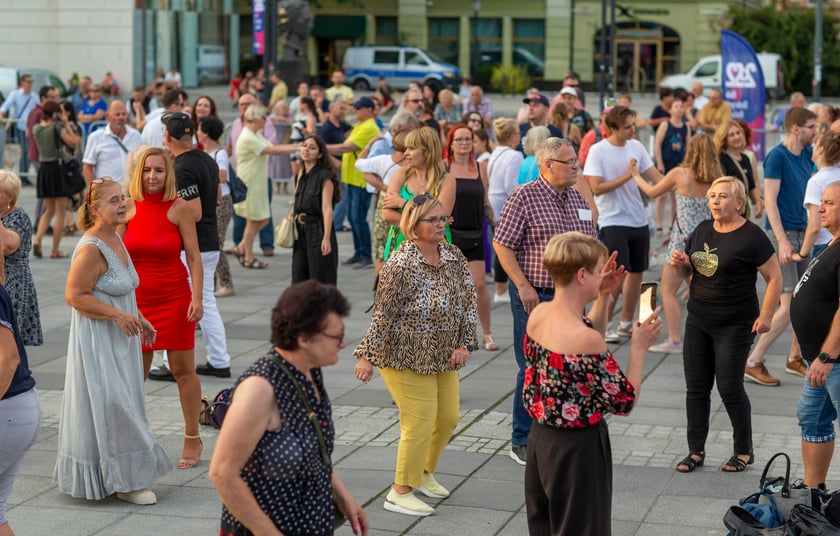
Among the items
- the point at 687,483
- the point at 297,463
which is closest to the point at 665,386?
the point at 687,483

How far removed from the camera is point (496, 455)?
755 cm

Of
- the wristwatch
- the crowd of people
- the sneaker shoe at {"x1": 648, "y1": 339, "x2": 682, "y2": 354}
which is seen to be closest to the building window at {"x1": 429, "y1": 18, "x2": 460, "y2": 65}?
the crowd of people

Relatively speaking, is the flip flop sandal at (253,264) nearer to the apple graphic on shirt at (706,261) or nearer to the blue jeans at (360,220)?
the blue jeans at (360,220)

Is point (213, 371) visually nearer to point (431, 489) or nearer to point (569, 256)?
point (431, 489)

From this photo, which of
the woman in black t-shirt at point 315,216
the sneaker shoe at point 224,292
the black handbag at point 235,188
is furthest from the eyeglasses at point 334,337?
the sneaker shoe at point 224,292

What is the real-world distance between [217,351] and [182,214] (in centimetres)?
231

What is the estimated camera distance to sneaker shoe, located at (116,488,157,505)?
21.6 feet

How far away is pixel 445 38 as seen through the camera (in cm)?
6044

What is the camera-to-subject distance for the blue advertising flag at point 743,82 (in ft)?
72.9

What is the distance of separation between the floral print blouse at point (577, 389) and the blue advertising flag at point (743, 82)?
59.6ft

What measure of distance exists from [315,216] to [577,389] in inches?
236

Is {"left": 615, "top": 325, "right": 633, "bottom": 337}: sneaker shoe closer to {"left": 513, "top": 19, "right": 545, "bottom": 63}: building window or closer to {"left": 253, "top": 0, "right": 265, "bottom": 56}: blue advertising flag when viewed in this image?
{"left": 253, "top": 0, "right": 265, "bottom": 56}: blue advertising flag

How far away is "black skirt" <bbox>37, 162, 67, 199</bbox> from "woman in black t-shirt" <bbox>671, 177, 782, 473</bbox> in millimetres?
10088

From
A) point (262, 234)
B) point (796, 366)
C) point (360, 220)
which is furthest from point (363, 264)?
point (796, 366)
